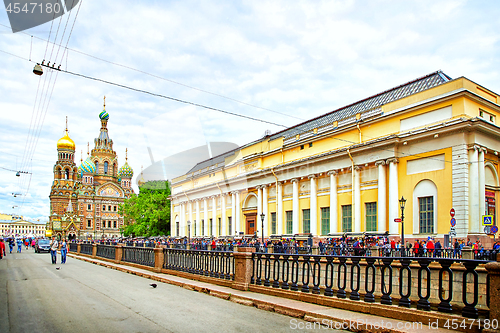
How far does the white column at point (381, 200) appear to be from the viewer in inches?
1043

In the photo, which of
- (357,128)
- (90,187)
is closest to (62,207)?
(90,187)

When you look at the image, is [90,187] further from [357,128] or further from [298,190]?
[357,128]

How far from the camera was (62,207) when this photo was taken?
116750 millimetres

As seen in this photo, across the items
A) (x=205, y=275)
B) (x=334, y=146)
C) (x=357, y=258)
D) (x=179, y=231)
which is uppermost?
(x=334, y=146)

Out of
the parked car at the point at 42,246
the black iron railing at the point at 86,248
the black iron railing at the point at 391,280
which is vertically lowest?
the parked car at the point at 42,246

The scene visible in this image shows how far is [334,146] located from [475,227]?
12722 millimetres

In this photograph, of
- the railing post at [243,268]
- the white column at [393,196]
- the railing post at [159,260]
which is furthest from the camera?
the white column at [393,196]

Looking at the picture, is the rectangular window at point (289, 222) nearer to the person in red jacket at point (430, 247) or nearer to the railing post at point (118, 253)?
the railing post at point (118, 253)

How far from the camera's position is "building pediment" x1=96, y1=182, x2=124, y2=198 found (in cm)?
11669

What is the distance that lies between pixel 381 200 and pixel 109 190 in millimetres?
107247

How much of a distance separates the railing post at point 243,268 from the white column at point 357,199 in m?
18.6

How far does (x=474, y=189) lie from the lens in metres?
22.2

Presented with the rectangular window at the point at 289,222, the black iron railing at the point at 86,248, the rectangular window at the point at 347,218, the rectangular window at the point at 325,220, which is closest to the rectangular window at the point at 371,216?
the rectangular window at the point at 347,218

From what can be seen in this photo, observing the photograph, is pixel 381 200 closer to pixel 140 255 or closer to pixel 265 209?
pixel 265 209
